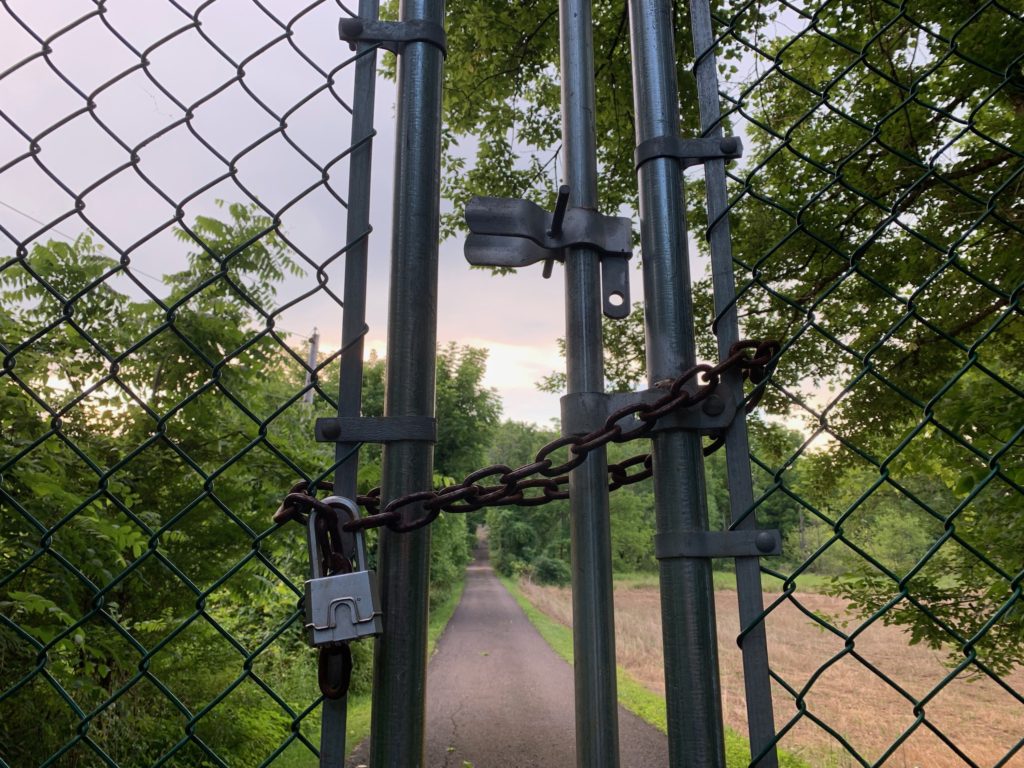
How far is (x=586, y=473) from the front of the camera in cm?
88

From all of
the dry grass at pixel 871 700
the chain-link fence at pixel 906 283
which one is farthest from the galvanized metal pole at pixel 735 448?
the dry grass at pixel 871 700

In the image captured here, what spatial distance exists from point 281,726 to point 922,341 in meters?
6.31

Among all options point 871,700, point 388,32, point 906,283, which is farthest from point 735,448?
point 871,700

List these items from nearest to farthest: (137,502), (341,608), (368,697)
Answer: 1. (341,608)
2. (137,502)
3. (368,697)

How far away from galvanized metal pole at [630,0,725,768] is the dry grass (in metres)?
5.00

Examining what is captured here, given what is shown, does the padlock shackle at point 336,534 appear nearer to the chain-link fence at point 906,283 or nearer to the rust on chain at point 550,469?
the rust on chain at point 550,469

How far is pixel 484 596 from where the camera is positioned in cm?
2652

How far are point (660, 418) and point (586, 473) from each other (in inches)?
4.9

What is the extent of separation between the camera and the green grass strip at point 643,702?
7.12 m

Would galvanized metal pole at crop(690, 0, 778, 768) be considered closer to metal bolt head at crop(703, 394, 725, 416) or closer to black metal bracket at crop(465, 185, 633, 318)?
metal bolt head at crop(703, 394, 725, 416)

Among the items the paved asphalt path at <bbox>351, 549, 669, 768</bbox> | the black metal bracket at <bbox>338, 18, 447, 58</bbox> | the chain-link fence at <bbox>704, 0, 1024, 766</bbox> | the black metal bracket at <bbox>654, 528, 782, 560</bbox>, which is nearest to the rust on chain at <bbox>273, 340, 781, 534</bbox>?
the black metal bracket at <bbox>654, 528, 782, 560</bbox>

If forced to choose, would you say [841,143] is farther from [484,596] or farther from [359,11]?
[484,596]

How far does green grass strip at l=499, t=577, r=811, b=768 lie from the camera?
7121 millimetres

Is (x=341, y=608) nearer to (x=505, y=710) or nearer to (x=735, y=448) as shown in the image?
(x=735, y=448)
